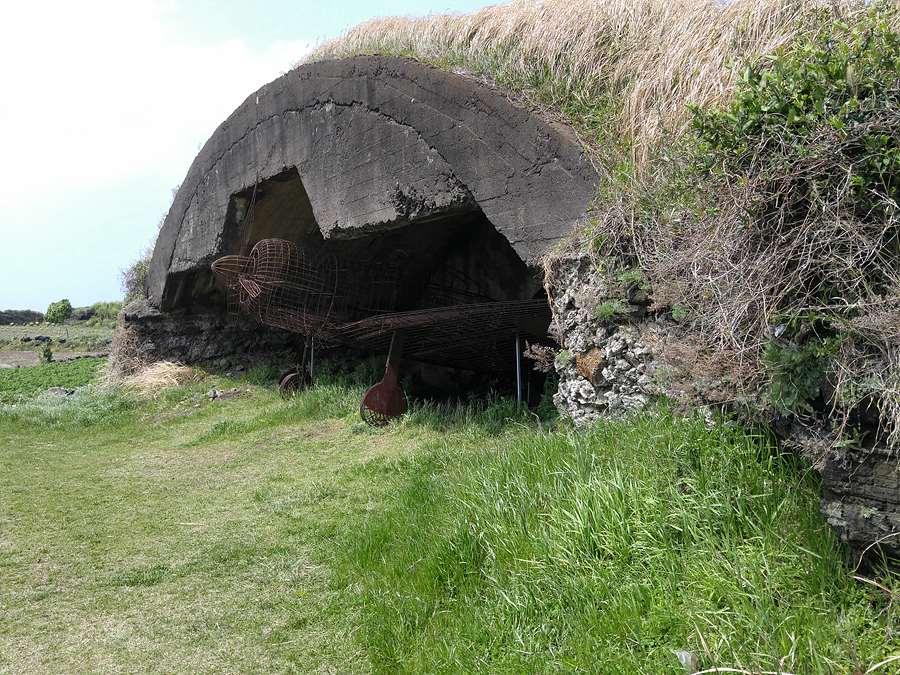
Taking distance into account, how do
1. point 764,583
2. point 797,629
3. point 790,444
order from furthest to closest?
1. point 790,444
2. point 764,583
3. point 797,629

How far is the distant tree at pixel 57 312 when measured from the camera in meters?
31.2

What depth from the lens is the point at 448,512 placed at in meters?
3.95

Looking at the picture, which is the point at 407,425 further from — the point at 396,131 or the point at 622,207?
the point at 622,207

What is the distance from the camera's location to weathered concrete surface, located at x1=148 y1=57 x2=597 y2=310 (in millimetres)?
5461

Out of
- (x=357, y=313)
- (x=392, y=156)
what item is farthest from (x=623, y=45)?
(x=357, y=313)

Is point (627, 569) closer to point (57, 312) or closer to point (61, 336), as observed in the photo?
point (61, 336)

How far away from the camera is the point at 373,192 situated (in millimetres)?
7098

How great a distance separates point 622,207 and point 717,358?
5.70ft

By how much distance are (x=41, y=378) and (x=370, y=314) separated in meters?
8.01

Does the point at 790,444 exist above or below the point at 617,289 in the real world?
below

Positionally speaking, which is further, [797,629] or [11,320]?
[11,320]

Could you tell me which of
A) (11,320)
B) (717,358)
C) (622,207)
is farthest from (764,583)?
(11,320)

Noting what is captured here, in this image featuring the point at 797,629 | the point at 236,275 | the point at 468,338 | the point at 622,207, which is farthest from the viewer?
the point at 236,275

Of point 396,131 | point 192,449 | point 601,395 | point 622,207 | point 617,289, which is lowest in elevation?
point 192,449
